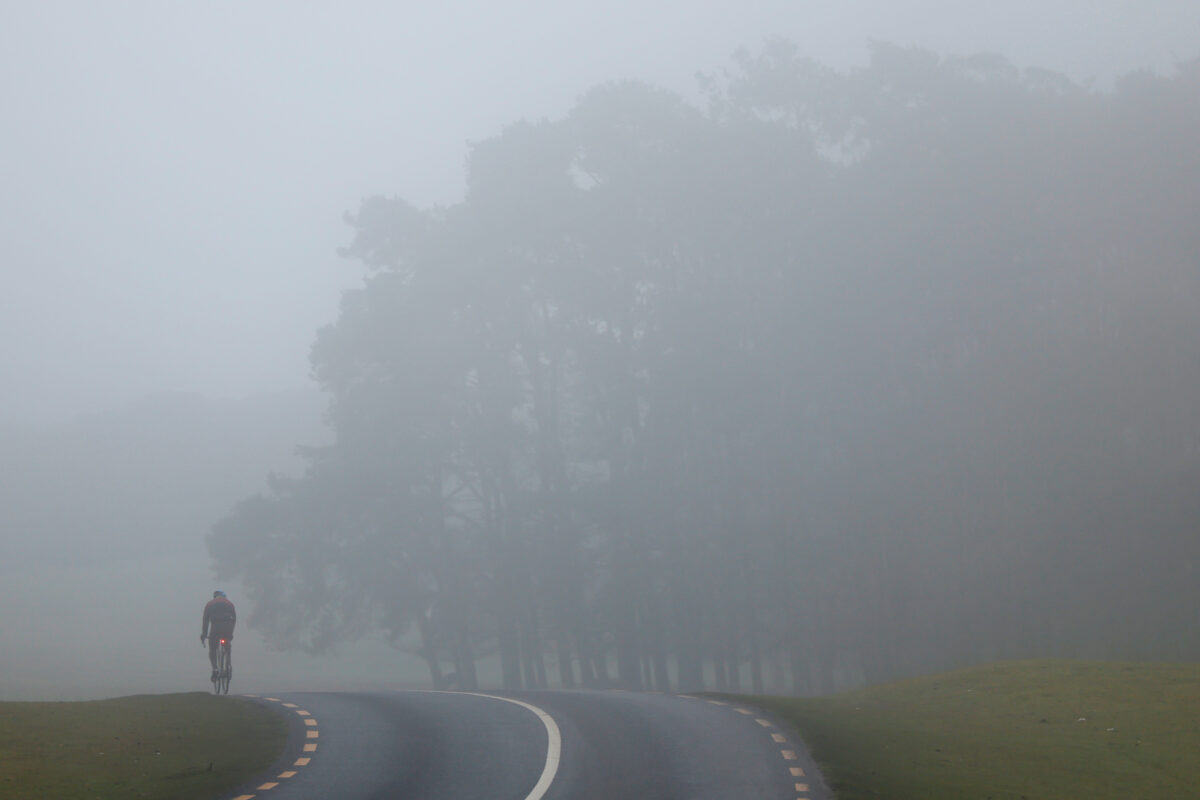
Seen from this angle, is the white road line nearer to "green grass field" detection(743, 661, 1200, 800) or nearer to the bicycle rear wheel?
"green grass field" detection(743, 661, 1200, 800)

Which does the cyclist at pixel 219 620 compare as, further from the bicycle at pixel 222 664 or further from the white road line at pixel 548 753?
the white road line at pixel 548 753

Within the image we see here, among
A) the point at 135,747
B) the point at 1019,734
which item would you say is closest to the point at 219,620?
the point at 135,747

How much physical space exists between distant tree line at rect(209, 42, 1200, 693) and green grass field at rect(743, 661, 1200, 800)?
17.6 meters

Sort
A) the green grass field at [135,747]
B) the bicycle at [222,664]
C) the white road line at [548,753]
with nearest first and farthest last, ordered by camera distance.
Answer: the white road line at [548,753] < the green grass field at [135,747] < the bicycle at [222,664]

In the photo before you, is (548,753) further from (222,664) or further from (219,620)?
(222,664)

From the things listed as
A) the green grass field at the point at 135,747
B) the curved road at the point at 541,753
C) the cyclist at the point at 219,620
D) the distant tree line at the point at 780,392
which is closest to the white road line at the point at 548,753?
the curved road at the point at 541,753

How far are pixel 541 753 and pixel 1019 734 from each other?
633 cm

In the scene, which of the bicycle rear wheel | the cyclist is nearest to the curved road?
the bicycle rear wheel

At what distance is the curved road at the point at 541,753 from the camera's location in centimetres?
1156

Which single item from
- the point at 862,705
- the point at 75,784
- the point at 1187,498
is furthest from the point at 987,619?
the point at 75,784

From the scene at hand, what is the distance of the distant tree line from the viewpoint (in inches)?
1469

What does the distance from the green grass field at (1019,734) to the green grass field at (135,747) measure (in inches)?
279

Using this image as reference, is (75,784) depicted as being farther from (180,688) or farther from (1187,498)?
(180,688)

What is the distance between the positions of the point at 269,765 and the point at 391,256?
37.3 metres
